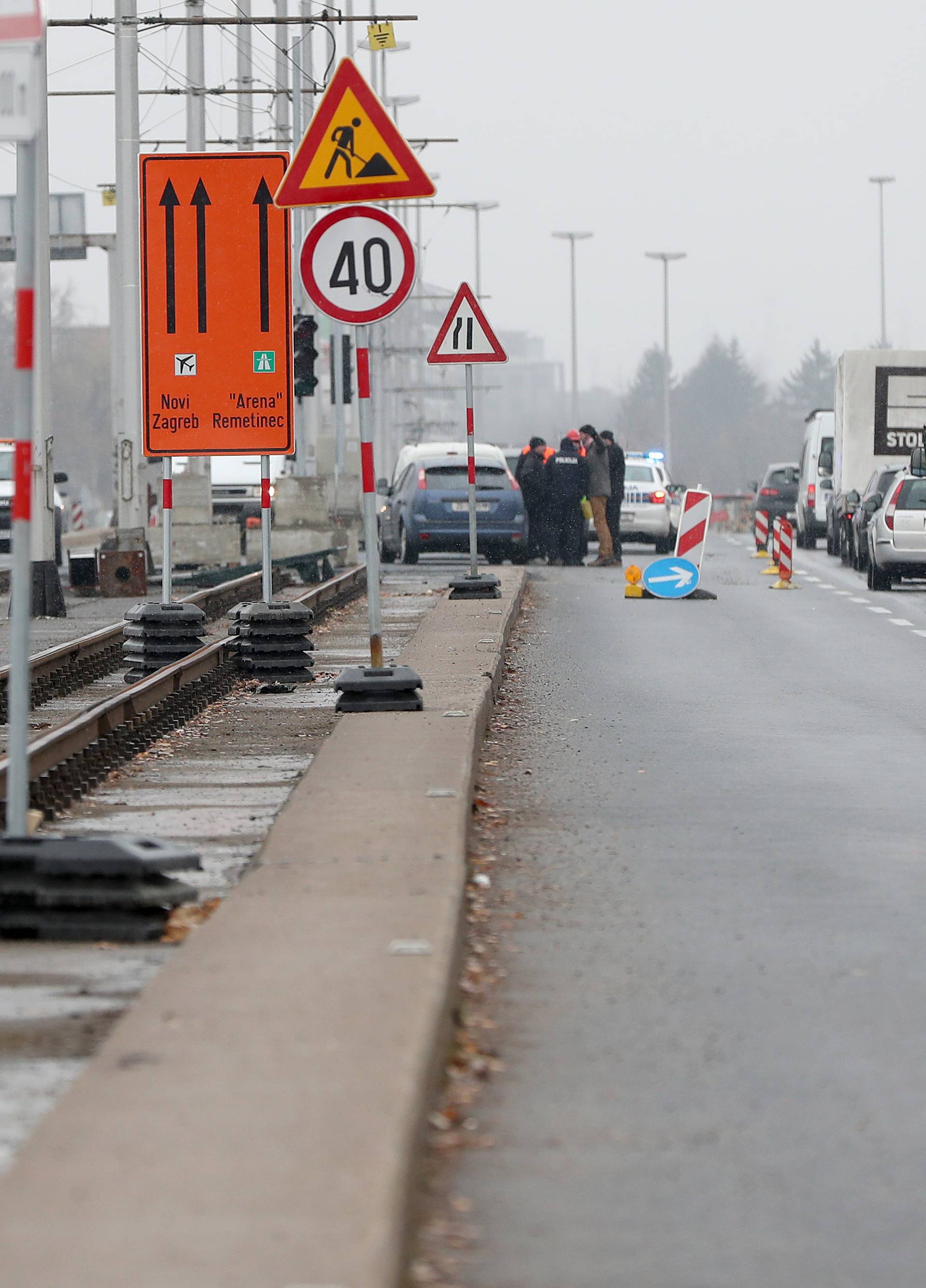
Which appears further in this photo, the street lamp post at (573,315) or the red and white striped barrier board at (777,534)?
the street lamp post at (573,315)

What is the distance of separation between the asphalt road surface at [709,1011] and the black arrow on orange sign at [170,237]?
134 inches

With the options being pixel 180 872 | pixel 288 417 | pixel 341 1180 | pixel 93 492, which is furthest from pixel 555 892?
pixel 93 492

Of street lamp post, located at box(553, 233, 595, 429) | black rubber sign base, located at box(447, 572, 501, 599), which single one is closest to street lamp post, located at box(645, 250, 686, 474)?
street lamp post, located at box(553, 233, 595, 429)

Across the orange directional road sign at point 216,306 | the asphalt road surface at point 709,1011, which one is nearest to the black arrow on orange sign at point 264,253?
the orange directional road sign at point 216,306

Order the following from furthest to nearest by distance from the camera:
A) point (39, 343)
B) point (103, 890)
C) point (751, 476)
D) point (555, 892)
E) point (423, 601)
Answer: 1. point (751, 476)
2. point (423, 601)
3. point (39, 343)
4. point (555, 892)
5. point (103, 890)

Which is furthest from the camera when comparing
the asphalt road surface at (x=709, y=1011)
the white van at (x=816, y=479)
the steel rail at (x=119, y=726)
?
the white van at (x=816, y=479)

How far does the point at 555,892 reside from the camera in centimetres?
752

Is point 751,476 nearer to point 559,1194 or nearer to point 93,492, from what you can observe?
point 93,492

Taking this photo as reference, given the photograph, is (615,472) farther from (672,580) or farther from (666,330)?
(666,330)

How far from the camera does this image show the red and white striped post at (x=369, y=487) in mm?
10688

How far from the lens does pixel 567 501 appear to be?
1275 inches

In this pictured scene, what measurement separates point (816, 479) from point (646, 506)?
20.6 feet

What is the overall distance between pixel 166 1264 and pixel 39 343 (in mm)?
19652

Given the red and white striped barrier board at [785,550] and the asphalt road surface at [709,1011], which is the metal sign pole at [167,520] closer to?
the asphalt road surface at [709,1011]
